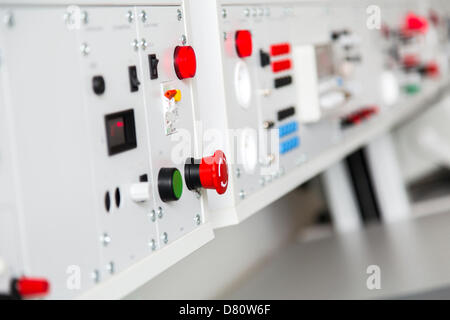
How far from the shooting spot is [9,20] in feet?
2.29

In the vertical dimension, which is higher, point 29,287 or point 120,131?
point 120,131

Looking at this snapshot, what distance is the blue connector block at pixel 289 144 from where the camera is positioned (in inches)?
58.4

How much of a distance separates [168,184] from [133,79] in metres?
0.17

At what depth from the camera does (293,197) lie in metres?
3.00

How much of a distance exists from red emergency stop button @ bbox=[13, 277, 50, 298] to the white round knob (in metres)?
0.24

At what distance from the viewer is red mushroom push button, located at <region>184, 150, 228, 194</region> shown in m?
1.06

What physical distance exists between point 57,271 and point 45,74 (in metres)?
0.22

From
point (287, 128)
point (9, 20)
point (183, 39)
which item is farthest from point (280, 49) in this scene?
point (9, 20)

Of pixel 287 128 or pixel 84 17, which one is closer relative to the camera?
pixel 84 17

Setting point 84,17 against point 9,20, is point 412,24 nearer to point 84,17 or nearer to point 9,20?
point 84,17

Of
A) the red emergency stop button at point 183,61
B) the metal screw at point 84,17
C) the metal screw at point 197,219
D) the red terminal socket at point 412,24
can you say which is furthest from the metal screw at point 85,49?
the red terminal socket at point 412,24

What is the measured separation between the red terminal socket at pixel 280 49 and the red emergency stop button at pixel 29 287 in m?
0.87

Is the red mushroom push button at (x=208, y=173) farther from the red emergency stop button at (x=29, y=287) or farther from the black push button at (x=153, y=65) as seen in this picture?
the red emergency stop button at (x=29, y=287)
